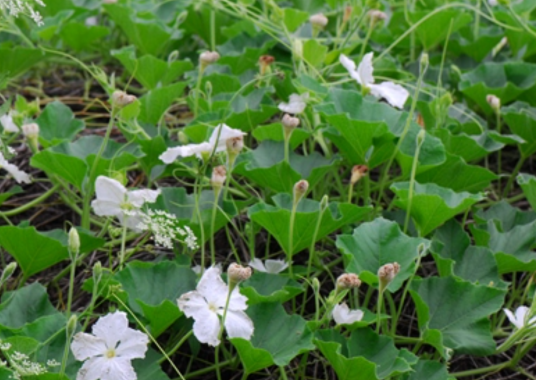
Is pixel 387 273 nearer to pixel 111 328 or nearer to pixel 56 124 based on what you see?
pixel 111 328

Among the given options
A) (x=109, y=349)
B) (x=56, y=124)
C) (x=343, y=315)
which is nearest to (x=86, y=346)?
(x=109, y=349)

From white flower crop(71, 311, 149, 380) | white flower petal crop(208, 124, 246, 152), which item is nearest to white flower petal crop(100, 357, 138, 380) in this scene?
white flower crop(71, 311, 149, 380)

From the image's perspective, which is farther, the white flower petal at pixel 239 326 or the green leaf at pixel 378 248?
the green leaf at pixel 378 248

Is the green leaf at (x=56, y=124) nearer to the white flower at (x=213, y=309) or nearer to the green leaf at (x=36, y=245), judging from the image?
the green leaf at (x=36, y=245)

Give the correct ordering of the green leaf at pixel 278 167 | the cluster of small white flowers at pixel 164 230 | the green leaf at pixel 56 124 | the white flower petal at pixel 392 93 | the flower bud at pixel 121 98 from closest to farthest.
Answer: the cluster of small white flowers at pixel 164 230, the flower bud at pixel 121 98, the green leaf at pixel 278 167, the white flower petal at pixel 392 93, the green leaf at pixel 56 124

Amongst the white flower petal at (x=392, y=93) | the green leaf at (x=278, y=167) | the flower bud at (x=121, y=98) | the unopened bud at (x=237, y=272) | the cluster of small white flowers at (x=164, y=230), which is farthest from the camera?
the white flower petal at (x=392, y=93)

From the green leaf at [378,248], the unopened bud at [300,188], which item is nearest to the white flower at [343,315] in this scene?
the green leaf at [378,248]

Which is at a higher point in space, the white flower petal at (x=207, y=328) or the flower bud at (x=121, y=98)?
the flower bud at (x=121, y=98)
